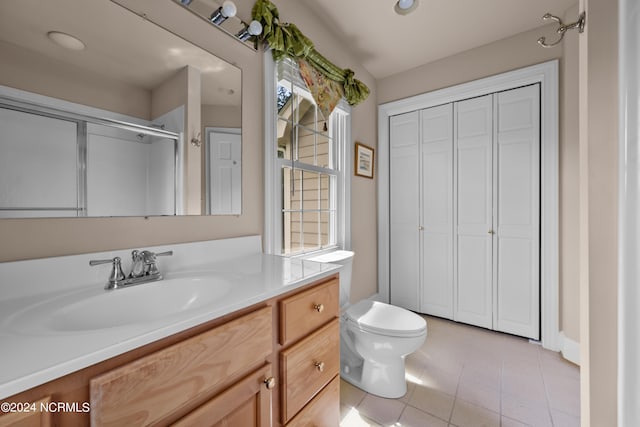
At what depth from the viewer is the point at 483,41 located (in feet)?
7.39

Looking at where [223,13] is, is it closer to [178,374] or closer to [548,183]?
[178,374]

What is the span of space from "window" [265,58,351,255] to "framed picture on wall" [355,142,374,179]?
17cm

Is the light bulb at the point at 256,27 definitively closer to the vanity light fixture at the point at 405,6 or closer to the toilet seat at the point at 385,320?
the vanity light fixture at the point at 405,6

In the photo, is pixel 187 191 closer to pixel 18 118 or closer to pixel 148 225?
pixel 148 225

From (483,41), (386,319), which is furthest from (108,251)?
(483,41)

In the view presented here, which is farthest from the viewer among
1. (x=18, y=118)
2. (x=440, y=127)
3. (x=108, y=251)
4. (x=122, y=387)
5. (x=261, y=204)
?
(x=440, y=127)

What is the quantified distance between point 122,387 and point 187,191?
82 centimetres

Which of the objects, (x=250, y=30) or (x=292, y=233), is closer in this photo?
(x=250, y=30)

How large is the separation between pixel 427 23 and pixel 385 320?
83.6 inches

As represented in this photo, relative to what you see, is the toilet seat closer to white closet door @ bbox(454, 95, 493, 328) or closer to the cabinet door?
the cabinet door

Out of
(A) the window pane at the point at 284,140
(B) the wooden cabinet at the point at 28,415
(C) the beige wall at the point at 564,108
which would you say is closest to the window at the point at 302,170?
(A) the window pane at the point at 284,140

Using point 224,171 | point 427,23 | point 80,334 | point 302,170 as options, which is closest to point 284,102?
point 302,170

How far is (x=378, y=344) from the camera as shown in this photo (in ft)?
4.91

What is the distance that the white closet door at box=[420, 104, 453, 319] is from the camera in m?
2.47
